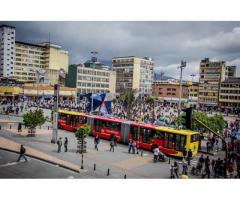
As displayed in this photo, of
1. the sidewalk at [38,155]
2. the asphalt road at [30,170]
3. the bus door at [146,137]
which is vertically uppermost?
the bus door at [146,137]

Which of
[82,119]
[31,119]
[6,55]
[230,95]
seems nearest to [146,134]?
[82,119]

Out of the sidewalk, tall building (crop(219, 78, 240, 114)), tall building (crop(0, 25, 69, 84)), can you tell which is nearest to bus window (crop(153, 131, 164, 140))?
the sidewalk

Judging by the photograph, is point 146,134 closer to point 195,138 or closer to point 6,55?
point 195,138

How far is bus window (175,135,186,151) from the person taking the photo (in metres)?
20.7

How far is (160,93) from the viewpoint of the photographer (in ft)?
342

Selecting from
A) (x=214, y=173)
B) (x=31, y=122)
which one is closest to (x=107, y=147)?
(x=31, y=122)

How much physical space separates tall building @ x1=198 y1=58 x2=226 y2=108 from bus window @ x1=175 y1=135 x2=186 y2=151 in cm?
6521

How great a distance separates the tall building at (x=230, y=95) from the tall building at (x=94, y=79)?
38.9 metres

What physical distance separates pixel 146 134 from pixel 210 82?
68.7 m

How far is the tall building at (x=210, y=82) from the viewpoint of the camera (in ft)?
274

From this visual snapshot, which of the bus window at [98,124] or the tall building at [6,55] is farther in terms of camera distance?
the tall building at [6,55]

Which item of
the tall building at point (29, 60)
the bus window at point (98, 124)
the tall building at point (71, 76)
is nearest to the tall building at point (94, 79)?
the tall building at point (71, 76)

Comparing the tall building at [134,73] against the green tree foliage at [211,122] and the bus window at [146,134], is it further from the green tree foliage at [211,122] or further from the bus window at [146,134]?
the bus window at [146,134]
